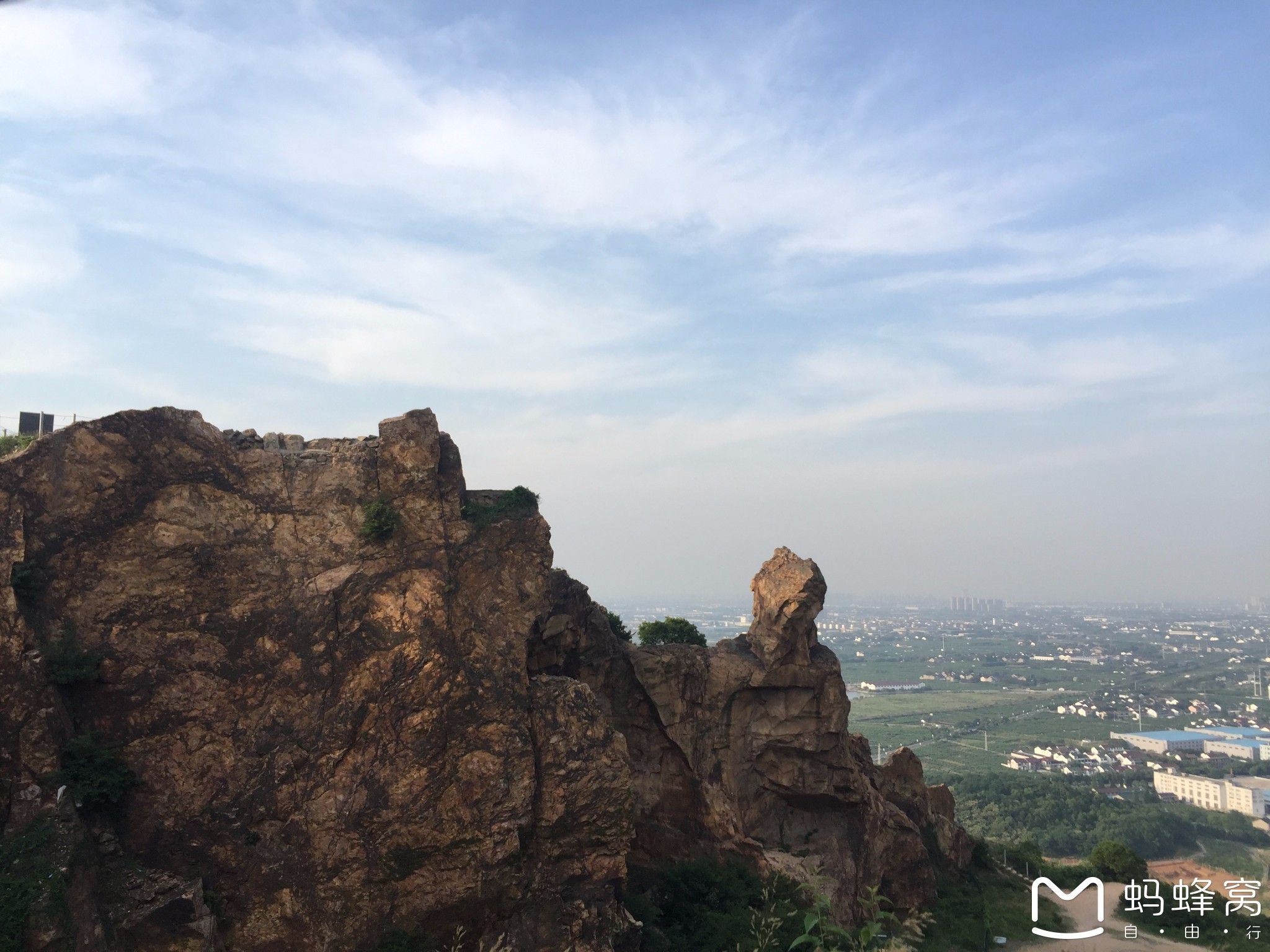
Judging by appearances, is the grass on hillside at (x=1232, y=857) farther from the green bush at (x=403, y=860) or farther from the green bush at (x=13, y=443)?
the green bush at (x=13, y=443)

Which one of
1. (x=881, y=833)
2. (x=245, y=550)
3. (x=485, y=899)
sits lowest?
(x=881, y=833)

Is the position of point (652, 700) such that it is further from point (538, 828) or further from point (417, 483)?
point (417, 483)

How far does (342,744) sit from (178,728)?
3.85 meters

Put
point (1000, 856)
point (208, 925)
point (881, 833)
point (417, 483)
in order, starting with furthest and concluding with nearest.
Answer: point (1000, 856) < point (881, 833) < point (417, 483) < point (208, 925)

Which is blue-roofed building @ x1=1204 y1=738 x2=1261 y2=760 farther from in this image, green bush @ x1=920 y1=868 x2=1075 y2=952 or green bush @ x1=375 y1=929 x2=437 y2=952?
green bush @ x1=375 y1=929 x2=437 y2=952

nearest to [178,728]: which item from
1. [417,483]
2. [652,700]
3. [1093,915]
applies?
[417,483]

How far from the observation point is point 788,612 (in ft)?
114

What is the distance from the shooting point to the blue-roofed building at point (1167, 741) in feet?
406

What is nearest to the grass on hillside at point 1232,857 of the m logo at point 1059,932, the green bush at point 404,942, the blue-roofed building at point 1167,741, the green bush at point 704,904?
the m logo at point 1059,932

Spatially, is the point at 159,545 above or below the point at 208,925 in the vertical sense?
above

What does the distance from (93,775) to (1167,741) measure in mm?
148638

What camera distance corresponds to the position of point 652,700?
105 ft

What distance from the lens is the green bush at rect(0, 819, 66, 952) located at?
14977 mm

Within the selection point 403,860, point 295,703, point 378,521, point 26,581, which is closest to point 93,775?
point 295,703
